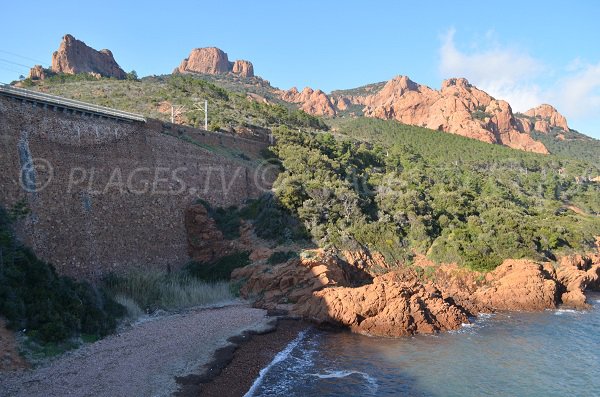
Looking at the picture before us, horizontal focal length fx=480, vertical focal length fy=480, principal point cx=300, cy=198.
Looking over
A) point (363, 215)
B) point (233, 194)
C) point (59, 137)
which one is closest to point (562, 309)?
point (363, 215)

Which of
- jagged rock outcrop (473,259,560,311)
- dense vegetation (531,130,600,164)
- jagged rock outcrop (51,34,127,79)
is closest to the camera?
jagged rock outcrop (473,259,560,311)

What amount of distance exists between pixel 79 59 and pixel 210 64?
62948 millimetres

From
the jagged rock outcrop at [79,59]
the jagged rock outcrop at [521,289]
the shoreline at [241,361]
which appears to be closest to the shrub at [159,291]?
the shoreline at [241,361]

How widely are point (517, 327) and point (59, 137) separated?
2031 centimetres

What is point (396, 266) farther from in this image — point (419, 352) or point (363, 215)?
point (419, 352)

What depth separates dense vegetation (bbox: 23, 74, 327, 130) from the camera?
1676 inches

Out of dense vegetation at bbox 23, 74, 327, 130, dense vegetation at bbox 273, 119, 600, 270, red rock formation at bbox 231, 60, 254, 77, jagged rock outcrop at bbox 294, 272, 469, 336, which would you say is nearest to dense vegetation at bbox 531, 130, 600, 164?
dense vegetation at bbox 273, 119, 600, 270

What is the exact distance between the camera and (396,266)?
2650 centimetres

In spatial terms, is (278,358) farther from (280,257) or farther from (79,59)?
(79,59)

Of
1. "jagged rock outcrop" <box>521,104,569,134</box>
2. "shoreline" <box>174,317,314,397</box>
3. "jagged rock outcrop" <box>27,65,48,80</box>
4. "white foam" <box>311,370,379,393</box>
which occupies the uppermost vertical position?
"jagged rock outcrop" <box>521,104,569,134</box>

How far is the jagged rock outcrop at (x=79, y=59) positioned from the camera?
7906cm

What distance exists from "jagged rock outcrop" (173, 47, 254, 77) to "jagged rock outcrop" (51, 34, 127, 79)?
5132 centimetres

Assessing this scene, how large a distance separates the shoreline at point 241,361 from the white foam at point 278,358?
0.09m

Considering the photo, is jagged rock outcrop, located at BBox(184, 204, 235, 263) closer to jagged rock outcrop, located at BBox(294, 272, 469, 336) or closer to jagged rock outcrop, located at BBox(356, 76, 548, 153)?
jagged rock outcrop, located at BBox(294, 272, 469, 336)
